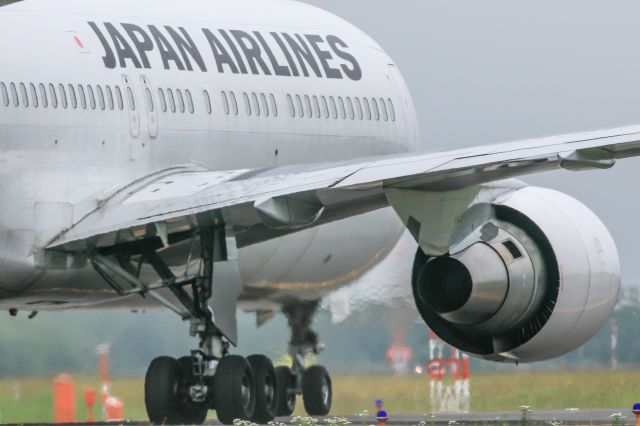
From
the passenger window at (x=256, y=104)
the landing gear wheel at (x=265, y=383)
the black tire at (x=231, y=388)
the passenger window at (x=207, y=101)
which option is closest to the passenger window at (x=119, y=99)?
the passenger window at (x=207, y=101)

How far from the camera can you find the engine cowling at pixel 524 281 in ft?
78.7

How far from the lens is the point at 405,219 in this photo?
891 inches

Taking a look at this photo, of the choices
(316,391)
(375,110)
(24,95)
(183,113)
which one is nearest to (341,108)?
(375,110)

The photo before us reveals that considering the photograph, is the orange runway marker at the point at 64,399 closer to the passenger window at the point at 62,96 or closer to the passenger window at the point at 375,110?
the passenger window at the point at 62,96

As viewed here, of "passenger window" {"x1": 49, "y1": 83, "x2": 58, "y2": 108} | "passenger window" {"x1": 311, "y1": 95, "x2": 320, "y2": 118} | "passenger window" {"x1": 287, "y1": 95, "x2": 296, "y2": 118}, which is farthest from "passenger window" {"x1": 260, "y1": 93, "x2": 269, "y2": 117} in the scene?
"passenger window" {"x1": 49, "y1": 83, "x2": 58, "y2": 108}

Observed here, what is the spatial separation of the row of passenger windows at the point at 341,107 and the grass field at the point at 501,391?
3339 mm

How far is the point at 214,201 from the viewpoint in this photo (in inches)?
943

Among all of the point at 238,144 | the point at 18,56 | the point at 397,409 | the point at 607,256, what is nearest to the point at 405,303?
the point at 397,409

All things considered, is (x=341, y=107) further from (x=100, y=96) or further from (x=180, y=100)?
(x=100, y=96)

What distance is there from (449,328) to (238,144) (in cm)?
411

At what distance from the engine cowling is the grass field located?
16.6ft

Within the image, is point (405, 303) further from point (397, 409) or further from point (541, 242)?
point (541, 242)

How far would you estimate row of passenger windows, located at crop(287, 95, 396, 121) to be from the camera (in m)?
29.3

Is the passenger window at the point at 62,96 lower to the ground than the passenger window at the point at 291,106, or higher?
lower
